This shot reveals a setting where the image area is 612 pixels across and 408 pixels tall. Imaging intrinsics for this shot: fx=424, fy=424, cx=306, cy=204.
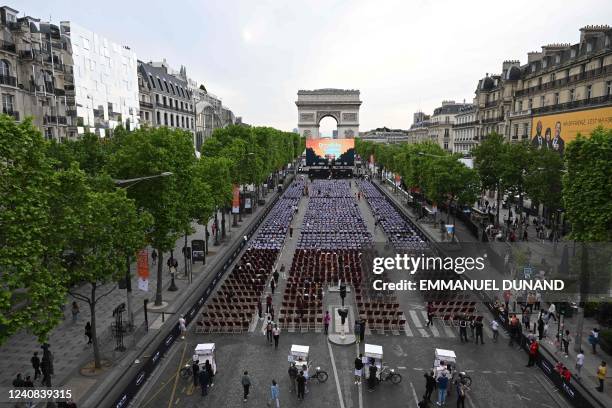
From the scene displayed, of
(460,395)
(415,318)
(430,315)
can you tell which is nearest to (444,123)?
(415,318)

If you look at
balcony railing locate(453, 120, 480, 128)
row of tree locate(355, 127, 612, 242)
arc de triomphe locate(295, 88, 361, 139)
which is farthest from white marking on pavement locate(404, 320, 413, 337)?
arc de triomphe locate(295, 88, 361, 139)

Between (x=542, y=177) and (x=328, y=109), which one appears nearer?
(x=542, y=177)

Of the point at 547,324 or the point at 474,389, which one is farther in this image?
the point at 547,324

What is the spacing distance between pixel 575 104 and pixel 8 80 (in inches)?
2450

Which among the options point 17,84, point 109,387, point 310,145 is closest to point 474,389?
point 109,387

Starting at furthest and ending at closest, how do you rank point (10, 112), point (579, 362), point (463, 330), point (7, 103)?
1. point (10, 112)
2. point (7, 103)
3. point (463, 330)
4. point (579, 362)

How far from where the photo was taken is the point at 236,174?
171 ft

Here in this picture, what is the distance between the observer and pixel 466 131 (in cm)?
9888

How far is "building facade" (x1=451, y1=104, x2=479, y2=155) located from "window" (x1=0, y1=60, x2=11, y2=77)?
79.1 m

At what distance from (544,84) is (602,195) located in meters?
47.4

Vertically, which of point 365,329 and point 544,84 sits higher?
point 544,84

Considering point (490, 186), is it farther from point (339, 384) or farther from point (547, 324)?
point (339, 384)

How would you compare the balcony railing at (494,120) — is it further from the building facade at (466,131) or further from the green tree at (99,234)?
the green tree at (99,234)

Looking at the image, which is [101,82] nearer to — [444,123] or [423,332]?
[423,332]
